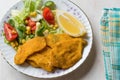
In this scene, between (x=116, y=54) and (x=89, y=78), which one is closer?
(x=116, y=54)

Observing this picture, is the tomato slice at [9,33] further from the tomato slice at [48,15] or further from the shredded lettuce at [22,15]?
the tomato slice at [48,15]

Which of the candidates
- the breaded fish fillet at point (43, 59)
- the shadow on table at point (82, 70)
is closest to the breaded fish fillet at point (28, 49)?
the breaded fish fillet at point (43, 59)

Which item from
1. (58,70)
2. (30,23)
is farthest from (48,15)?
(58,70)

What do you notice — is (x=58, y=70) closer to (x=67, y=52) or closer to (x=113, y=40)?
(x=67, y=52)

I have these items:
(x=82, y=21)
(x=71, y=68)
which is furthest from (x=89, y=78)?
(x=82, y=21)

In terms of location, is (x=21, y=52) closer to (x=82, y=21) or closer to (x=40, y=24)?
(x=40, y=24)

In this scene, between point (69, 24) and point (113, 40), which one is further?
point (69, 24)

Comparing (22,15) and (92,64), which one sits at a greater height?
(22,15)
